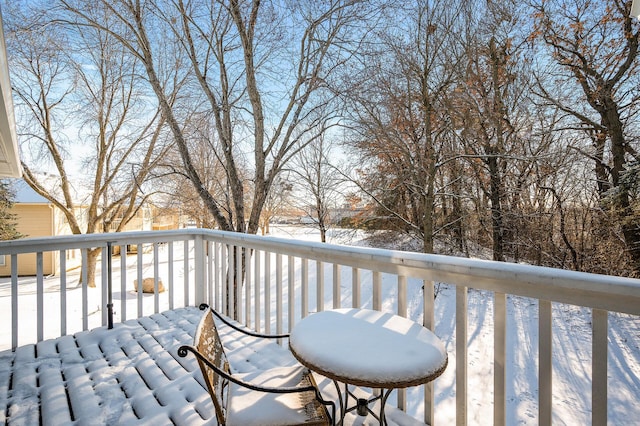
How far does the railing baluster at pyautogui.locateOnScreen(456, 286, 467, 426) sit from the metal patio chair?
727 millimetres

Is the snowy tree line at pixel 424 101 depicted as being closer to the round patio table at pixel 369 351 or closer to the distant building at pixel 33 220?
the round patio table at pixel 369 351

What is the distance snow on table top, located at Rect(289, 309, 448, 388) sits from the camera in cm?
119

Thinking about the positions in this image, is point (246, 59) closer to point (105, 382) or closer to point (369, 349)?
point (105, 382)

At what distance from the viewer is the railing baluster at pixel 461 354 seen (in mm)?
1628

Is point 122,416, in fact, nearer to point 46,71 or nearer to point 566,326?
point 566,326

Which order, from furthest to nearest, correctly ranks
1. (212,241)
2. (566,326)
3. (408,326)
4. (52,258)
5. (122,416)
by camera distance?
1. (52,258)
2. (566,326)
3. (212,241)
4. (122,416)
5. (408,326)

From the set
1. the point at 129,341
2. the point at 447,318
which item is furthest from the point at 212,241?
the point at 447,318

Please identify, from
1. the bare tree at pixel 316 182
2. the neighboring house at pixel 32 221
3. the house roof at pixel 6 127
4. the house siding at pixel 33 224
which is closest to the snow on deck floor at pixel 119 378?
the house roof at pixel 6 127

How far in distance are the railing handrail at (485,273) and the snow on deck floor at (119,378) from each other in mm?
860

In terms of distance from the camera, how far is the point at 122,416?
1871 mm

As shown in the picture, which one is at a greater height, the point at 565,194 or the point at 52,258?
the point at 565,194

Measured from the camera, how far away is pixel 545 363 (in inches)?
54.5

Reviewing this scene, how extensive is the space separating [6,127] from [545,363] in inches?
165

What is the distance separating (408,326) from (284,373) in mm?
659
